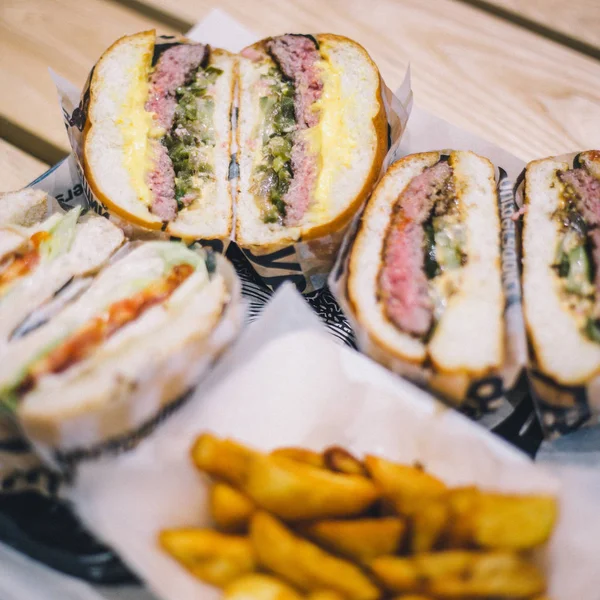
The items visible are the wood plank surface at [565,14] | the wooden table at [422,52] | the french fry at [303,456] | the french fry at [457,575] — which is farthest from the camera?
the wood plank surface at [565,14]

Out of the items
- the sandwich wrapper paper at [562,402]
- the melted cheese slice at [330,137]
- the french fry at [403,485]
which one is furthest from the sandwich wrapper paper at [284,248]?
the french fry at [403,485]

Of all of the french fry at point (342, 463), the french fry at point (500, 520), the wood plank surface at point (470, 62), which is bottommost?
the french fry at point (342, 463)

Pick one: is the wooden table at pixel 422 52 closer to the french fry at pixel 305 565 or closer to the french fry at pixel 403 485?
the french fry at pixel 403 485

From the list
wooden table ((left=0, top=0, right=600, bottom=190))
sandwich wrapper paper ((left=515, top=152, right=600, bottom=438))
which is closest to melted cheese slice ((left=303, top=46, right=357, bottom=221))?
wooden table ((left=0, top=0, right=600, bottom=190))

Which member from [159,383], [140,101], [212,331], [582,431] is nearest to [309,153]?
[140,101]

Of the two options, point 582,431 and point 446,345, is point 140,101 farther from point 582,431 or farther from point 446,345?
point 582,431
